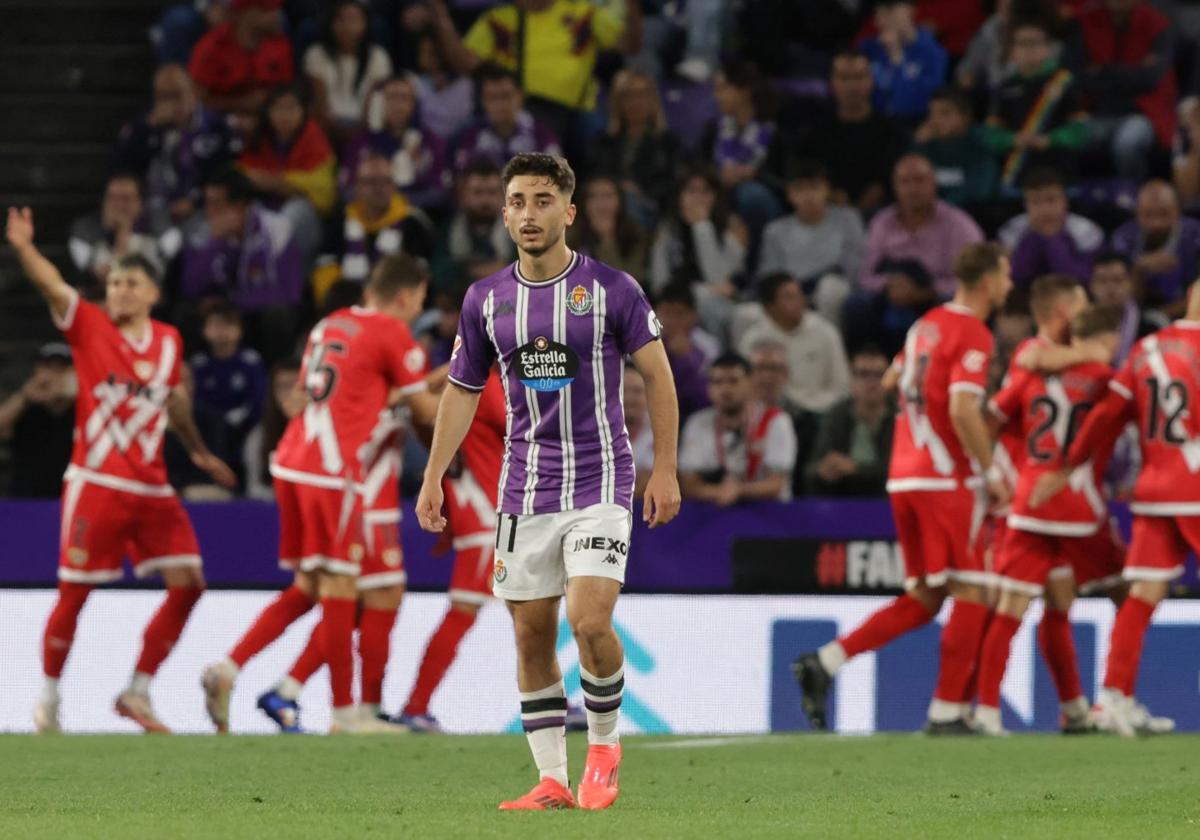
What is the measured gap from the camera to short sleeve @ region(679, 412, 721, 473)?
13.3 metres

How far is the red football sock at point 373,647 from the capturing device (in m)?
11.4

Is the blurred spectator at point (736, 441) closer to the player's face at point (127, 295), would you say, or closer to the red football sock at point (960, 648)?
the red football sock at point (960, 648)

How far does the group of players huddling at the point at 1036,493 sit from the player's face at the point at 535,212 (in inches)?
172

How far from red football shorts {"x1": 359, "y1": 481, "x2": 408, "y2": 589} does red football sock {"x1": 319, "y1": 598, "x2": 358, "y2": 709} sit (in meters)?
0.19

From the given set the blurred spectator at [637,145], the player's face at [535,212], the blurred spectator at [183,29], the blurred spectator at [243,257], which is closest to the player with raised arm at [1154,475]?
the player's face at [535,212]

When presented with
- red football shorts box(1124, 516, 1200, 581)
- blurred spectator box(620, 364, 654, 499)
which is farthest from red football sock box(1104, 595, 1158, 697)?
blurred spectator box(620, 364, 654, 499)

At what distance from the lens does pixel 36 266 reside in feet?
35.0

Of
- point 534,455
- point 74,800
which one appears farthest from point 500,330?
point 74,800

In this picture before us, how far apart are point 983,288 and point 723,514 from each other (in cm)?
246

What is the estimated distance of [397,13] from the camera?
56.9 feet

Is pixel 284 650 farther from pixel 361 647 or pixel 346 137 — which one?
pixel 346 137

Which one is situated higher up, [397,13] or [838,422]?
[397,13]

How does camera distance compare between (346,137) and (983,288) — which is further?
(346,137)

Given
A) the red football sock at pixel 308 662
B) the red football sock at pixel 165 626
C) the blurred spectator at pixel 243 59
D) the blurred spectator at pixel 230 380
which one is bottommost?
the red football sock at pixel 308 662
